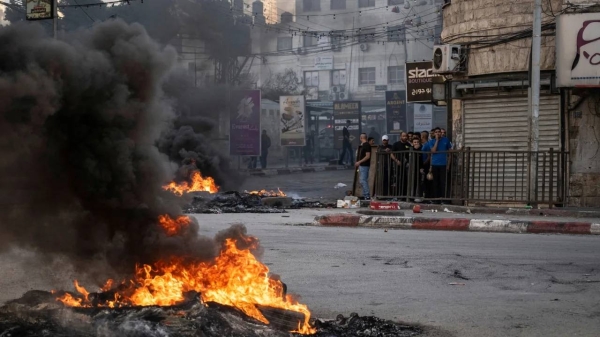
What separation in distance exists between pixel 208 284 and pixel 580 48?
14.0 m

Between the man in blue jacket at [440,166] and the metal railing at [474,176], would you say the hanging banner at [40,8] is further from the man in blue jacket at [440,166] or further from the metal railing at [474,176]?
the man in blue jacket at [440,166]

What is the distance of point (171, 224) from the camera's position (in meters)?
5.98

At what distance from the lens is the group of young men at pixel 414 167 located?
716 inches

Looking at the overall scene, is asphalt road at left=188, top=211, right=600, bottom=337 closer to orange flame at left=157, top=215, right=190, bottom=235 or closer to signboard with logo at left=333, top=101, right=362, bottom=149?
orange flame at left=157, top=215, right=190, bottom=235

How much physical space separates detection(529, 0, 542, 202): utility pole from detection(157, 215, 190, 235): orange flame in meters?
12.4

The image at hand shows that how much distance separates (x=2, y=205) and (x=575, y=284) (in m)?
5.39

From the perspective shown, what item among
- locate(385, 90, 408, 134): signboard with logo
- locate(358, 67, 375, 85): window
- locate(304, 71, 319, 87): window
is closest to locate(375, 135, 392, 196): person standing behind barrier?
locate(385, 90, 408, 134): signboard with logo

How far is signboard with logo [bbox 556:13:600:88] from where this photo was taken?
17922mm

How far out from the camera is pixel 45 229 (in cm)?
582

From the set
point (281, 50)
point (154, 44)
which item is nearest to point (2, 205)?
point (154, 44)

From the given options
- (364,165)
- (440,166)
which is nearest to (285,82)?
(364,165)

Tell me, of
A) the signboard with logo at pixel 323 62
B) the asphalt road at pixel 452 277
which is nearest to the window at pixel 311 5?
the signboard with logo at pixel 323 62

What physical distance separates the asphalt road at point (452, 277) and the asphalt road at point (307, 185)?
33.0 ft

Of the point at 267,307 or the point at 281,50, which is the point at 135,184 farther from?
the point at 281,50
